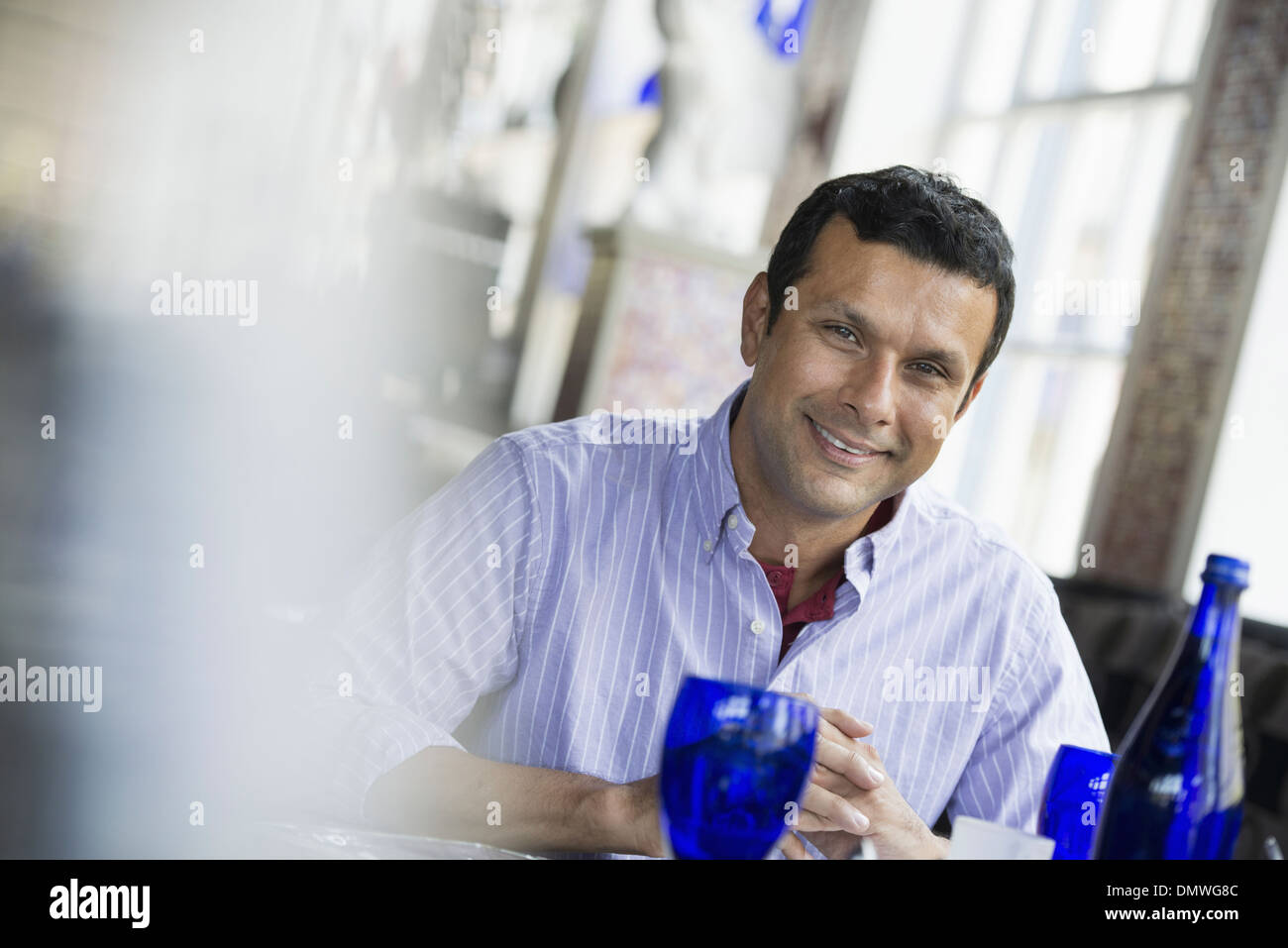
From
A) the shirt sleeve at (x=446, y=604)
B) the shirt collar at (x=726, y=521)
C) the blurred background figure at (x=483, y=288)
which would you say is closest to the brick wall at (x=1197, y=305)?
the blurred background figure at (x=483, y=288)

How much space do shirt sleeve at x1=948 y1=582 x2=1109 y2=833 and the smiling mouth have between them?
0.29 m

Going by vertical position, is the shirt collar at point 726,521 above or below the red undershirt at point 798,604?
above

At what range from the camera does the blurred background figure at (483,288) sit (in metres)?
4.09

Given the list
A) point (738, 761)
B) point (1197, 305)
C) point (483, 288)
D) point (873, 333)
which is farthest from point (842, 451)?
point (483, 288)

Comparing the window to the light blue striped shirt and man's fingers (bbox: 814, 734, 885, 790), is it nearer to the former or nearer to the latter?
the light blue striped shirt

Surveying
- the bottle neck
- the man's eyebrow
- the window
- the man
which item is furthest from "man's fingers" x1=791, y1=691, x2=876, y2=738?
the window

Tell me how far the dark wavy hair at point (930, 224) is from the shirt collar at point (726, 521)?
0.63ft

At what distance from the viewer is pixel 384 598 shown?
3.77ft

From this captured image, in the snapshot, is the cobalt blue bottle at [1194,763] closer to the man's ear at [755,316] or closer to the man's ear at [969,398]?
the man's ear at [969,398]

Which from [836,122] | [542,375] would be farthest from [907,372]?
[542,375]

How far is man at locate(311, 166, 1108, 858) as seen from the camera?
1.15m

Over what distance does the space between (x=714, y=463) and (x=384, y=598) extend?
0.37 metres

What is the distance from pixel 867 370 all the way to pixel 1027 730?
0.41 m
